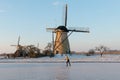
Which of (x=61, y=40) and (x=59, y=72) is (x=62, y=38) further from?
(x=59, y=72)

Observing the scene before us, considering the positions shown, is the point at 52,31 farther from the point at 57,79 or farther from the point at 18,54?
the point at 57,79

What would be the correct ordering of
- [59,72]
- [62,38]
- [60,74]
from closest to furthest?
1. [60,74]
2. [59,72]
3. [62,38]

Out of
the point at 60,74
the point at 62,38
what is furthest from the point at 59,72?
the point at 62,38

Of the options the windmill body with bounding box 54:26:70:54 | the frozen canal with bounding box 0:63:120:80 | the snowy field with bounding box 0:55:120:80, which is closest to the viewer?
the frozen canal with bounding box 0:63:120:80

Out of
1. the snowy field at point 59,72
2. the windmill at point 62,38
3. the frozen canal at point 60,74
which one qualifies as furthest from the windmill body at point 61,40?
the frozen canal at point 60,74

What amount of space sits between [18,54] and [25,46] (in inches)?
89.1

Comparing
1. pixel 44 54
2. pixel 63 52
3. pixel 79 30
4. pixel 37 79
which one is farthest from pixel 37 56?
pixel 37 79

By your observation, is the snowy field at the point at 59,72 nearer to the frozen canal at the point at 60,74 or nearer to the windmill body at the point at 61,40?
the frozen canal at the point at 60,74

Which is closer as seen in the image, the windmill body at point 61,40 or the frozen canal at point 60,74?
the frozen canal at point 60,74

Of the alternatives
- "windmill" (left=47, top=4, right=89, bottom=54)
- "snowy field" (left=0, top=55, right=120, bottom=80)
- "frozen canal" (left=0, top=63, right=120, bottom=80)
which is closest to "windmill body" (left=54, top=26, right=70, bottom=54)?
"windmill" (left=47, top=4, right=89, bottom=54)

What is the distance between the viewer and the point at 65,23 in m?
47.8

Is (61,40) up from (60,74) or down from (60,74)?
up

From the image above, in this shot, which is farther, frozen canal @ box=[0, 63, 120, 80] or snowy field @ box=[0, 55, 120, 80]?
snowy field @ box=[0, 55, 120, 80]

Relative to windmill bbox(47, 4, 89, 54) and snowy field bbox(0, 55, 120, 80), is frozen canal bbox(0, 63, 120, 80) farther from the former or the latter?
windmill bbox(47, 4, 89, 54)
